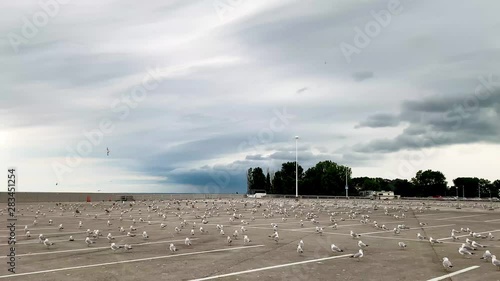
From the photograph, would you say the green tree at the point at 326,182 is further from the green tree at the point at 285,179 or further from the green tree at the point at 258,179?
the green tree at the point at 258,179

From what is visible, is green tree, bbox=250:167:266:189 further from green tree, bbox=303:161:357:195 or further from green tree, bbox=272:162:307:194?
green tree, bbox=303:161:357:195

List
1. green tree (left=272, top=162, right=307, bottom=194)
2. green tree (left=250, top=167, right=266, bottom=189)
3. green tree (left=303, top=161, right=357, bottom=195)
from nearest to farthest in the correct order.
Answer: green tree (left=303, top=161, right=357, bottom=195) → green tree (left=272, top=162, right=307, bottom=194) → green tree (left=250, top=167, right=266, bottom=189)

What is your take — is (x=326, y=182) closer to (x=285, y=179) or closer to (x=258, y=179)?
(x=285, y=179)

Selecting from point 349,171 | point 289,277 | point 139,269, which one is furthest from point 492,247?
point 349,171

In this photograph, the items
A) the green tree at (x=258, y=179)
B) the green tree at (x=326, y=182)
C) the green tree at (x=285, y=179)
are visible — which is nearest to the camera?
the green tree at (x=326, y=182)

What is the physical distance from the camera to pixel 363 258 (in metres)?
14.7

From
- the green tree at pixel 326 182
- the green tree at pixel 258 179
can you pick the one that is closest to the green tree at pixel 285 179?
the green tree at pixel 326 182

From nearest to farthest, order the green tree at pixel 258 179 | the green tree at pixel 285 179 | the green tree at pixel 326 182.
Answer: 1. the green tree at pixel 326 182
2. the green tree at pixel 285 179
3. the green tree at pixel 258 179

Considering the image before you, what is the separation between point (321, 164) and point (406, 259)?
179 metres

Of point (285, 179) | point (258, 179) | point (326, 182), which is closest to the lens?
point (326, 182)

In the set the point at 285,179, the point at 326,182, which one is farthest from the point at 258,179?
the point at 326,182

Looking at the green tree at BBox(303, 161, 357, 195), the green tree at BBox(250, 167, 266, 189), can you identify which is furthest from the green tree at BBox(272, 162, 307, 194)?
the green tree at BBox(250, 167, 266, 189)

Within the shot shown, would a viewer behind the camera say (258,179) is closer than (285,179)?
No

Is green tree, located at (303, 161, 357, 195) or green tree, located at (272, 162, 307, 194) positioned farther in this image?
green tree, located at (272, 162, 307, 194)
